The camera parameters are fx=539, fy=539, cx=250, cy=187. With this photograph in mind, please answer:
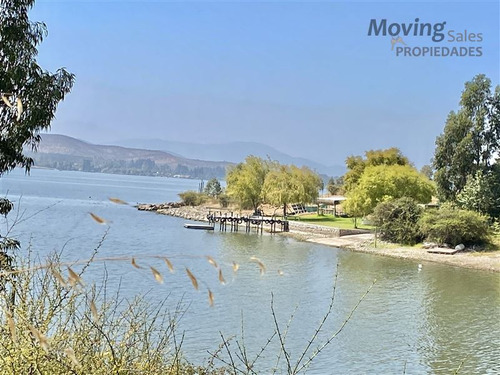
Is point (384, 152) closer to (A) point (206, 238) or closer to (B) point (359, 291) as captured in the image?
(A) point (206, 238)

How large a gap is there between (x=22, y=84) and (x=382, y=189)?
1046 inches

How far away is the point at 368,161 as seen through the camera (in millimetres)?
38875

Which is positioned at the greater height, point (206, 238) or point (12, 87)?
point (12, 87)

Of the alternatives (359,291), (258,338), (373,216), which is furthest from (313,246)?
(258,338)

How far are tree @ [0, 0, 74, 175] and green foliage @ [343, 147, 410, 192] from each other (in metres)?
31.7

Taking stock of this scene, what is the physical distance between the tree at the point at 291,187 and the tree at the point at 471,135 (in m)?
11.8

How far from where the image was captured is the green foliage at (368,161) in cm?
3825

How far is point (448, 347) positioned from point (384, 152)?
29.3 meters

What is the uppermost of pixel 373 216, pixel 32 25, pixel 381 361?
pixel 32 25

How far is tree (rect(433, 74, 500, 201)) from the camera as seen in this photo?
28422 millimetres

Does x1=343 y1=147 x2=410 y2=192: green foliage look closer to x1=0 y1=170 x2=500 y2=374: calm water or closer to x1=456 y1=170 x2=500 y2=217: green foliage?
x1=456 y1=170 x2=500 y2=217: green foliage

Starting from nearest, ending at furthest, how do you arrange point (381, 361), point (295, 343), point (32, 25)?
point (32, 25), point (381, 361), point (295, 343)

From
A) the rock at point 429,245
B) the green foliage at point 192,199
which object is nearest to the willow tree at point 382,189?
the rock at point 429,245

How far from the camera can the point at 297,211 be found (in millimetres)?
44562
